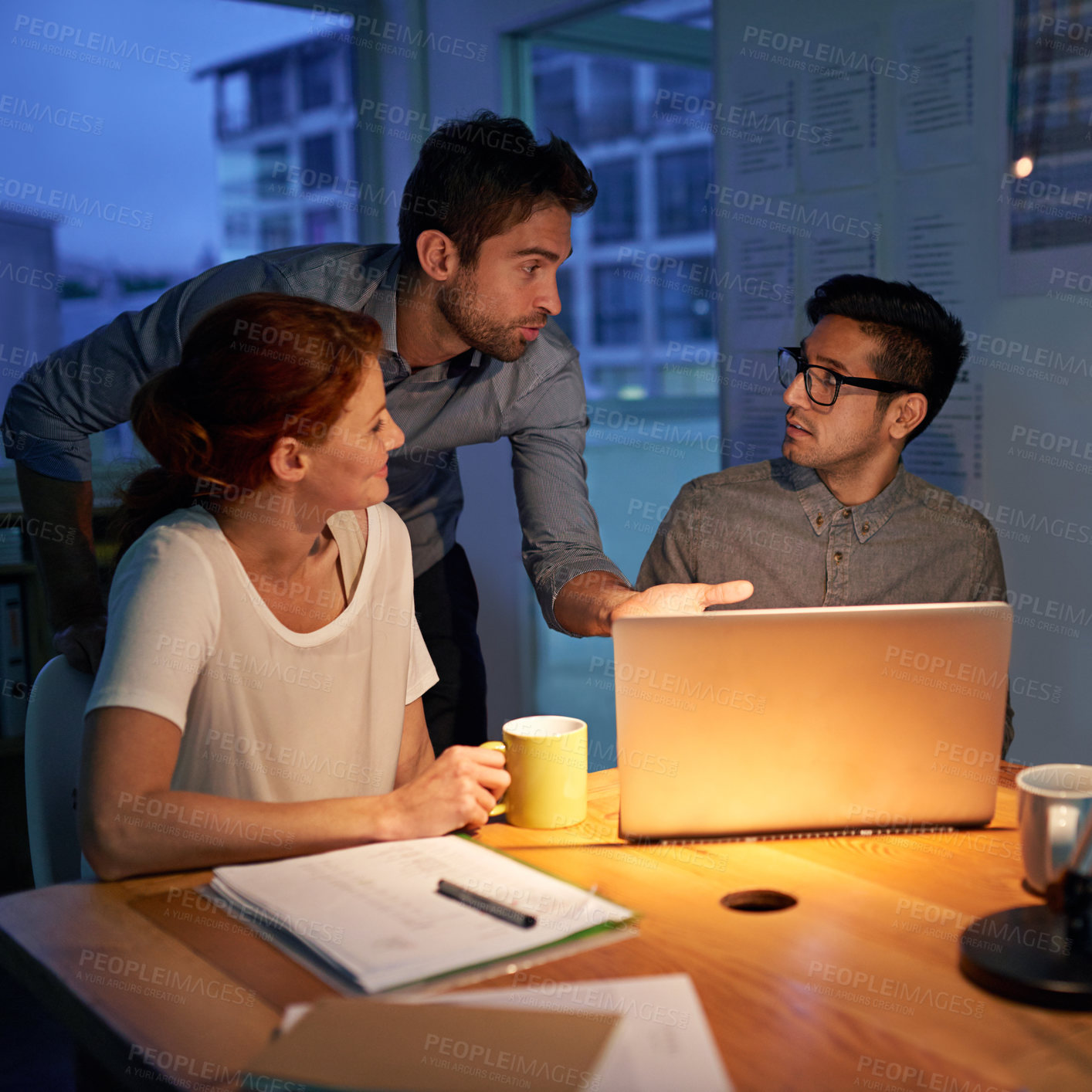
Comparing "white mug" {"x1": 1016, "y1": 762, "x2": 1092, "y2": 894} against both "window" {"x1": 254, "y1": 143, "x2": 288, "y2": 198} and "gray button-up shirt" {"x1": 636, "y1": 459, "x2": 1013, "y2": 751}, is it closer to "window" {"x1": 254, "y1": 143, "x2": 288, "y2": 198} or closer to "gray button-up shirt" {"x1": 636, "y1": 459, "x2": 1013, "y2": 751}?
"gray button-up shirt" {"x1": 636, "y1": 459, "x2": 1013, "y2": 751}

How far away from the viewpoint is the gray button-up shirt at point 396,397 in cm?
198

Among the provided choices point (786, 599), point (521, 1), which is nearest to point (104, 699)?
point (786, 599)

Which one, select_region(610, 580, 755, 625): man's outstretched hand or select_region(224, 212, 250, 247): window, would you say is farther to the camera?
select_region(224, 212, 250, 247): window

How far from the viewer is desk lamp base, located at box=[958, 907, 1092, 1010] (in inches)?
35.3

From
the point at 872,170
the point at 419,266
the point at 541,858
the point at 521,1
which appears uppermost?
the point at 521,1

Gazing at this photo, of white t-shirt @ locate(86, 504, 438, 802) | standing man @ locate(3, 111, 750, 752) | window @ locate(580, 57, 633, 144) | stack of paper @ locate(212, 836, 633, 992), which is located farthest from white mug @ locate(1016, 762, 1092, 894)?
window @ locate(580, 57, 633, 144)

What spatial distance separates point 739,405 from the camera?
2.92 m

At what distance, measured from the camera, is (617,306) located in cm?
356

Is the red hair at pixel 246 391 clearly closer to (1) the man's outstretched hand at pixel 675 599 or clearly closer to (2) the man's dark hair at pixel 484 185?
(1) the man's outstretched hand at pixel 675 599

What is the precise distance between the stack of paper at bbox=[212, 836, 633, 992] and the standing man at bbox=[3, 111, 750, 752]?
61 cm

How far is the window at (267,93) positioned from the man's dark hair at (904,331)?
233 cm

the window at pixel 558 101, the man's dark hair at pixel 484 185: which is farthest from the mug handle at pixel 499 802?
the window at pixel 558 101

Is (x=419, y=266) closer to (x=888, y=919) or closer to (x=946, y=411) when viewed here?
(x=946, y=411)

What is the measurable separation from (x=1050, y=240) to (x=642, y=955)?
185 centimetres
